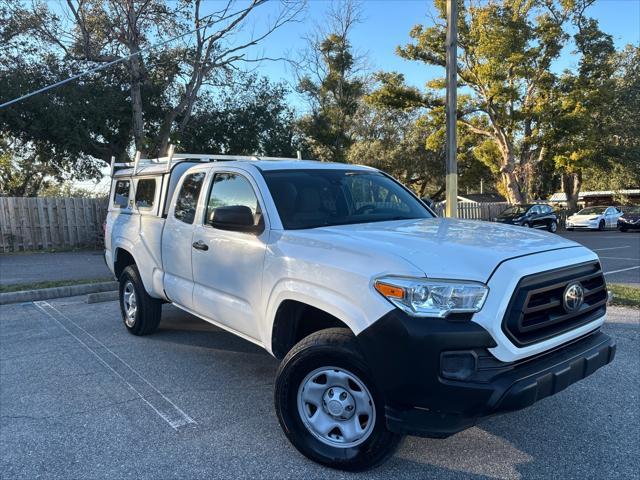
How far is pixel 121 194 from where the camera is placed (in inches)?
258

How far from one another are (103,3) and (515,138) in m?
26.4

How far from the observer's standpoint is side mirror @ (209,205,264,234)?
3678mm

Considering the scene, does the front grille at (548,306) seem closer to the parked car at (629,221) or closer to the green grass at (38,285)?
the green grass at (38,285)

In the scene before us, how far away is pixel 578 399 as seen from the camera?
409cm

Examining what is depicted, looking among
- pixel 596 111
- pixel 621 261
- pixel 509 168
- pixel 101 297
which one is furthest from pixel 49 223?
pixel 596 111

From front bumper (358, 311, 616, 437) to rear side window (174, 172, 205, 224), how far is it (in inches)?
102

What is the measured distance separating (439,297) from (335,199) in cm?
172

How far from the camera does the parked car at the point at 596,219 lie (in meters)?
28.2

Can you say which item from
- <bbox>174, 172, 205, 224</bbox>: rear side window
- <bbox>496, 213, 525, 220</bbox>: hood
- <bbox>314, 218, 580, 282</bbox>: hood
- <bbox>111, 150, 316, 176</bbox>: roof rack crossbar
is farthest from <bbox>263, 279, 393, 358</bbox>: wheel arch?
<bbox>496, 213, 525, 220</bbox>: hood

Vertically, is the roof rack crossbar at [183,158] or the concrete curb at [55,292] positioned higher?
the roof rack crossbar at [183,158]

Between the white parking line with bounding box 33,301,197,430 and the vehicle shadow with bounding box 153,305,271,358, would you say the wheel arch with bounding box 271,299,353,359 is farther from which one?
the vehicle shadow with bounding box 153,305,271,358

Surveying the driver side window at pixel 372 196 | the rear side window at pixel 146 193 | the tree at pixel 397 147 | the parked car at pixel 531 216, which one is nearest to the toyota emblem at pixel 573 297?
the driver side window at pixel 372 196

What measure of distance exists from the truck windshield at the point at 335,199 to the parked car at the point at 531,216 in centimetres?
2211

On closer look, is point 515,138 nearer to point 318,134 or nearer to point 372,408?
point 318,134
